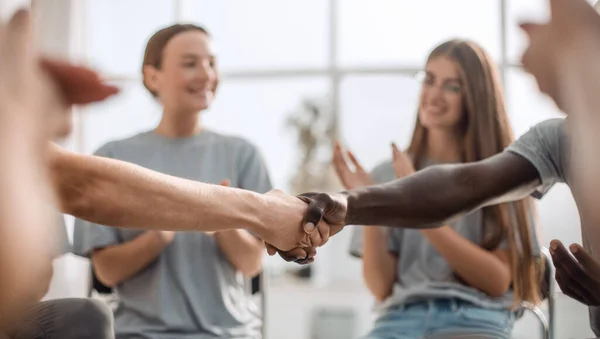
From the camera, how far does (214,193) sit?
1013 mm

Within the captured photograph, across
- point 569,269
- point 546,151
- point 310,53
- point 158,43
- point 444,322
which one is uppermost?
point 310,53

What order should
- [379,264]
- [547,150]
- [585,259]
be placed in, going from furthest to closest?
[379,264], [547,150], [585,259]

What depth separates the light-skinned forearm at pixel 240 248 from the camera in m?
1.31

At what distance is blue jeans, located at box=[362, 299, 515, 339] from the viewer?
1241mm

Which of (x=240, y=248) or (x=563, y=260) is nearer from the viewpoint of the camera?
(x=563, y=260)

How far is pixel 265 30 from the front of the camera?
3.24m

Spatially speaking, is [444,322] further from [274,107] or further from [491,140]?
[274,107]

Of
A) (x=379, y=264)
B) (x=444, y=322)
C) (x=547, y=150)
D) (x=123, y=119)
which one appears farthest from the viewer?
(x=123, y=119)

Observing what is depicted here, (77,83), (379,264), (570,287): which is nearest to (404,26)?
(379,264)

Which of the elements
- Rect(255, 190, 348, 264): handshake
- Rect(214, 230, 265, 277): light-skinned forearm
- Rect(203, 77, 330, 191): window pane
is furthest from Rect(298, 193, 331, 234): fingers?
Rect(203, 77, 330, 191): window pane

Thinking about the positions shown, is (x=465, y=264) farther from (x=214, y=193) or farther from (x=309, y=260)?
(x=214, y=193)

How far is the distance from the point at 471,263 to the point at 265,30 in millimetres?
2084

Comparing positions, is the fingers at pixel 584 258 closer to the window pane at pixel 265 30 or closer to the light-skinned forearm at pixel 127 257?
the light-skinned forearm at pixel 127 257

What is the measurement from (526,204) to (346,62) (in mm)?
1857
